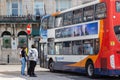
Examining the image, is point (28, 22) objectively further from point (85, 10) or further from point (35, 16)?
point (85, 10)

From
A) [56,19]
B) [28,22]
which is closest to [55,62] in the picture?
[56,19]

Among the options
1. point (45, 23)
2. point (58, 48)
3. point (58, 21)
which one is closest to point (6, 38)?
point (45, 23)

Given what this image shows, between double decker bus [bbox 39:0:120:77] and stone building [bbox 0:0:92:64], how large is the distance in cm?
2848

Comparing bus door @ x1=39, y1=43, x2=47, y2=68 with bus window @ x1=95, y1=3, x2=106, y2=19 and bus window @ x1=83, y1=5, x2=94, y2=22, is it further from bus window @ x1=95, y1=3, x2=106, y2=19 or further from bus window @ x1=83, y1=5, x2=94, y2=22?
bus window @ x1=95, y1=3, x2=106, y2=19

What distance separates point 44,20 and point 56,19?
2634mm

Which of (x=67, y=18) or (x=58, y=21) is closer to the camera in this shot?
(x=67, y=18)

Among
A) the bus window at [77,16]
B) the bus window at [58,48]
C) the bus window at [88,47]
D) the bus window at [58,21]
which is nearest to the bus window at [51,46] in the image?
the bus window at [58,48]

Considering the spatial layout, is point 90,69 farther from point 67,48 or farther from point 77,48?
point 67,48

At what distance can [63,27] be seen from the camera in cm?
2816

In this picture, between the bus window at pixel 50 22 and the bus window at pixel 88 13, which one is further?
the bus window at pixel 50 22

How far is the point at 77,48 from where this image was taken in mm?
26125

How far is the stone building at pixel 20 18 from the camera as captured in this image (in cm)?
5884

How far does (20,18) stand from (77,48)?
110 feet

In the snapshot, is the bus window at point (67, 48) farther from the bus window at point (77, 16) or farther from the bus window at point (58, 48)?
the bus window at point (77, 16)
